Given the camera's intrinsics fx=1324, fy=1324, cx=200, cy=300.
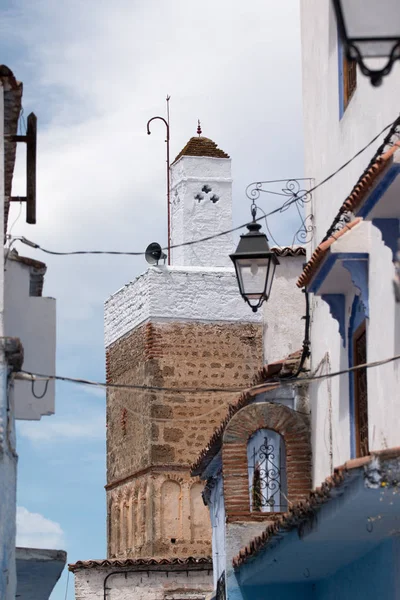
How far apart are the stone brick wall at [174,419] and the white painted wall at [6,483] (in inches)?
633

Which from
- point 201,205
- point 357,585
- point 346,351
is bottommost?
point 357,585

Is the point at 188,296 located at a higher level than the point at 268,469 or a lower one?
higher

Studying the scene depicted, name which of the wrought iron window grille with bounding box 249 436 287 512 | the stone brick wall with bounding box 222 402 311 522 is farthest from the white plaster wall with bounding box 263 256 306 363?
the stone brick wall with bounding box 222 402 311 522

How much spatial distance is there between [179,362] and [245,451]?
1249cm

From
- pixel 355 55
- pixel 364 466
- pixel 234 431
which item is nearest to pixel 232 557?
pixel 234 431

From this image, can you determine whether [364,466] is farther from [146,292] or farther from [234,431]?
[146,292]

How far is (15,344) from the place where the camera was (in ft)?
34.7

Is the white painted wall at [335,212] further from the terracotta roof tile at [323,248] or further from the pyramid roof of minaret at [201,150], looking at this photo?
the pyramid roof of minaret at [201,150]

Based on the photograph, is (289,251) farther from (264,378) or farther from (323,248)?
(323,248)

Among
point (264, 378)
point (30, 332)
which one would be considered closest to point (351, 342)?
point (30, 332)

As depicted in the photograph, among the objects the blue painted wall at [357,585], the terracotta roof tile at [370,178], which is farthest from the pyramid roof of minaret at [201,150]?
the terracotta roof tile at [370,178]

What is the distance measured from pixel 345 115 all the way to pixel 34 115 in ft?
9.40

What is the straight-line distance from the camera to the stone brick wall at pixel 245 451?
47.1 ft

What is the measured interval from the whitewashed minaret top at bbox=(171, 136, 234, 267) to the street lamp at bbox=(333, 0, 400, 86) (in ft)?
78.0
